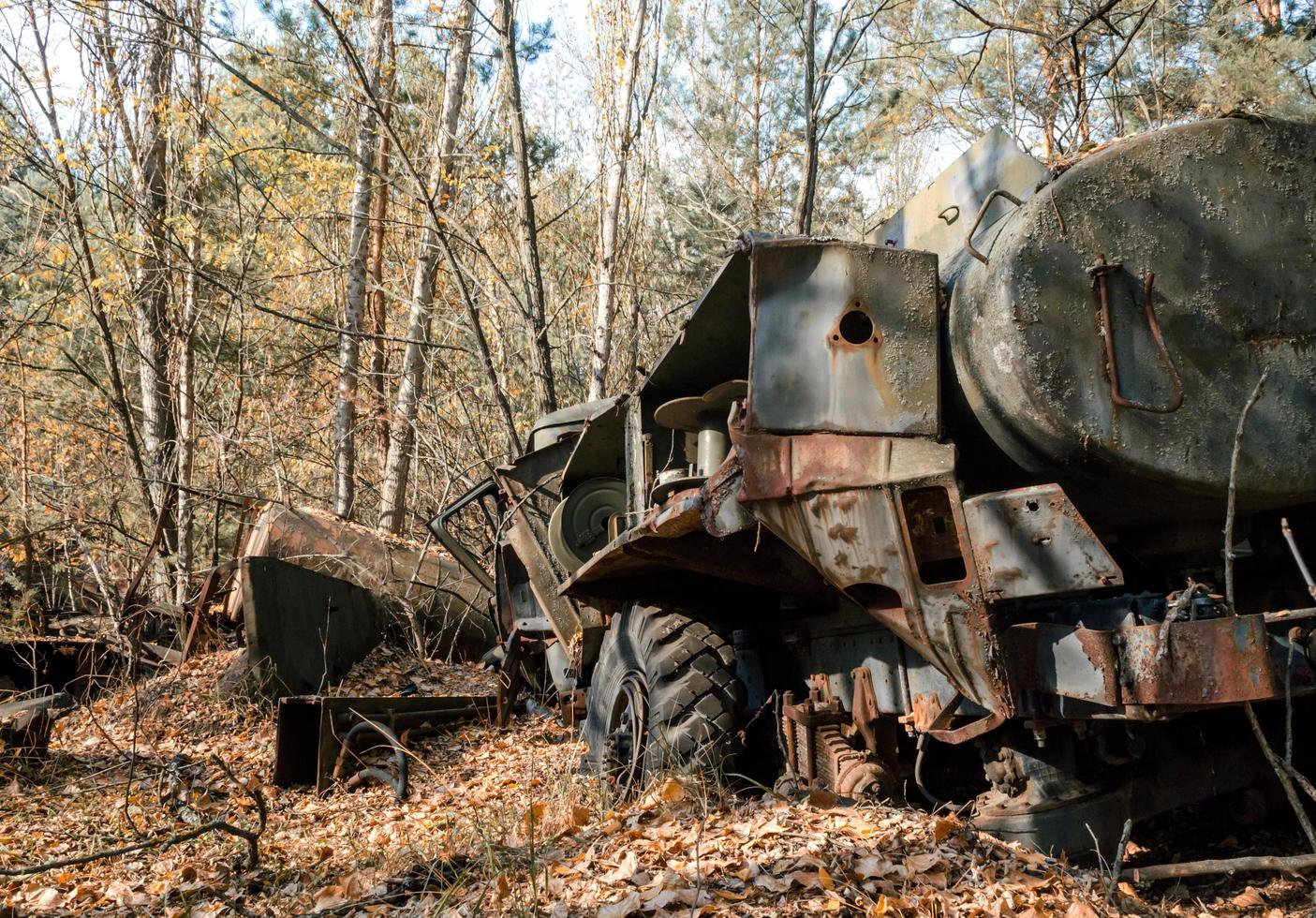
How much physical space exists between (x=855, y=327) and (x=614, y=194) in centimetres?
908

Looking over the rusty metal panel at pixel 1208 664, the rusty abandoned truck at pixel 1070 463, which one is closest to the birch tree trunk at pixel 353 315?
the rusty abandoned truck at pixel 1070 463

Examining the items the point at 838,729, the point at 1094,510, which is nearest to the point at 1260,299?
the point at 1094,510

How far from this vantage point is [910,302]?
3.78 metres

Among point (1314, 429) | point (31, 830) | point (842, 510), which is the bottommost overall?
point (31, 830)

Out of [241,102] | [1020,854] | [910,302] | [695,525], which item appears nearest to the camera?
[1020,854]

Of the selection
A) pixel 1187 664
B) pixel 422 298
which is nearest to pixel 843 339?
pixel 1187 664

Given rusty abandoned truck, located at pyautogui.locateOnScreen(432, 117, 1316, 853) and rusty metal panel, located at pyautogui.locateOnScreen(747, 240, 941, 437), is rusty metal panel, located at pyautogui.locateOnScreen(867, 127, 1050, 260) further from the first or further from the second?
rusty metal panel, located at pyautogui.locateOnScreen(747, 240, 941, 437)

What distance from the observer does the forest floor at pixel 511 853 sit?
131 inches

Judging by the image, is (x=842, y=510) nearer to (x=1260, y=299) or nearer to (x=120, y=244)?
(x=1260, y=299)

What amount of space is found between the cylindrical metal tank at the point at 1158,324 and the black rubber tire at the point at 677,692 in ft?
6.26

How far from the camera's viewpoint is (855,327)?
→ 3.82 m

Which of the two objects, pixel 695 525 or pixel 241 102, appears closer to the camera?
pixel 695 525

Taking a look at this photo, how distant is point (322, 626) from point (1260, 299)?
7.06 m

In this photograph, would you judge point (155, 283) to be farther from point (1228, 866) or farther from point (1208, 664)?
point (1228, 866)
